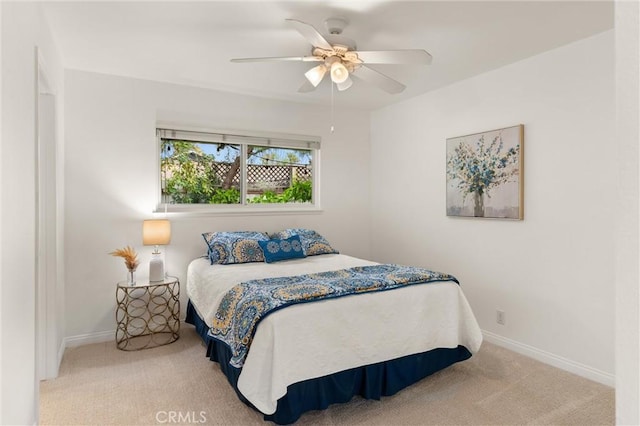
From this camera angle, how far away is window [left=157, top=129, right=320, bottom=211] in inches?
154

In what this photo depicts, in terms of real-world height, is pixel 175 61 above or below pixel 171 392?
above

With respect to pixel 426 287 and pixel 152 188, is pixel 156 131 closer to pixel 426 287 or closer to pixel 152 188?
pixel 152 188

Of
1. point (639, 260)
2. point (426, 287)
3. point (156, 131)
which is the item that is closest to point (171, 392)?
point (426, 287)

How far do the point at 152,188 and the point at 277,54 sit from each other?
1.77m

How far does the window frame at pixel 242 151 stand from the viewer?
3.79m

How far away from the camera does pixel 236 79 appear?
363 centimetres

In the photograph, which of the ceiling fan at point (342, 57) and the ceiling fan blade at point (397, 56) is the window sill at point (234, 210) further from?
the ceiling fan blade at point (397, 56)

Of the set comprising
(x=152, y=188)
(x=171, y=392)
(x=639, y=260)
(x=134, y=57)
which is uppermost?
(x=134, y=57)

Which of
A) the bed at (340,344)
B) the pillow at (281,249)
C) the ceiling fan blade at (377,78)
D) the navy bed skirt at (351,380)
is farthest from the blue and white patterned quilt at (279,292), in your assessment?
the ceiling fan blade at (377,78)

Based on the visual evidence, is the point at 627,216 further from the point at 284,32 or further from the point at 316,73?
the point at 284,32

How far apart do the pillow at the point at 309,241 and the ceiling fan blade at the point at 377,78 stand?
171 cm

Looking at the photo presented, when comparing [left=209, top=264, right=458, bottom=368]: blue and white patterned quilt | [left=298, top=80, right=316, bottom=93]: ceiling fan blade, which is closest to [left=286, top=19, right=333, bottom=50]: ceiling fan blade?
[left=298, top=80, right=316, bottom=93]: ceiling fan blade

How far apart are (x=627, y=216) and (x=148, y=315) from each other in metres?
3.86

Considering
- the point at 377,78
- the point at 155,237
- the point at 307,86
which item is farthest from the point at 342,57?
the point at 155,237
